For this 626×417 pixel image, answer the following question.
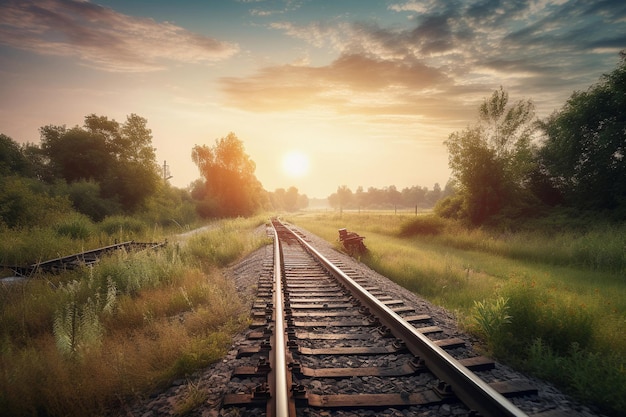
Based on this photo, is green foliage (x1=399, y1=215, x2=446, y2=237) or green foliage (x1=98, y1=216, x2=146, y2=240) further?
green foliage (x1=399, y1=215, x2=446, y2=237)

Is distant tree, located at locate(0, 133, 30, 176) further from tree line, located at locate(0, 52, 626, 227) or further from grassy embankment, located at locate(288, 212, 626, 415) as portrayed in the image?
grassy embankment, located at locate(288, 212, 626, 415)

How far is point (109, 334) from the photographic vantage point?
486 centimetres

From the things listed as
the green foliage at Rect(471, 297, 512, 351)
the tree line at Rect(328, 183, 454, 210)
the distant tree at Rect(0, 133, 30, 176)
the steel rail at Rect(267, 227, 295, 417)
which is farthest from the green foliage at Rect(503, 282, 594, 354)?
the tree line at Rect(328, 183, 454, 210)

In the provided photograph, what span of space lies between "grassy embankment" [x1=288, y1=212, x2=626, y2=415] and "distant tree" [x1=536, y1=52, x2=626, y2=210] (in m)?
3.52

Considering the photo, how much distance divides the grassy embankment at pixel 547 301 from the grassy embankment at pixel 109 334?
374 cm

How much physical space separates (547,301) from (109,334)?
6.85 m

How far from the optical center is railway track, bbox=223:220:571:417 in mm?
2760

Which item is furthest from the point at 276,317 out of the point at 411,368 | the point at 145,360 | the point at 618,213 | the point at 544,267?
the point at 618,213

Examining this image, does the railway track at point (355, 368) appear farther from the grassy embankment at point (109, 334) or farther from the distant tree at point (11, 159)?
the distant tree at point (11, 159)

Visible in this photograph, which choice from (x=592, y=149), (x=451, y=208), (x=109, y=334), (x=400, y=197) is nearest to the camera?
(x=109, y=334)

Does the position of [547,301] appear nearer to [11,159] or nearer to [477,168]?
[477,168]

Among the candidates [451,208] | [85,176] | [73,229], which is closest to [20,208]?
[73,229]

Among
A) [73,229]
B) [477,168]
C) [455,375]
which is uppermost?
[477,168]

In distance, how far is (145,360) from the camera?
3.58 meters
